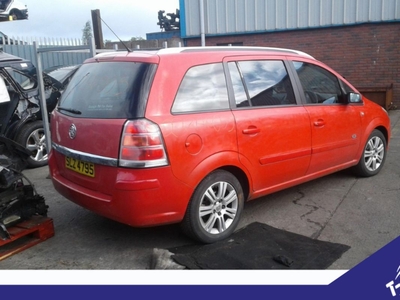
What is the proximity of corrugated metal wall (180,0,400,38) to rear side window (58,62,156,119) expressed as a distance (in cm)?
926

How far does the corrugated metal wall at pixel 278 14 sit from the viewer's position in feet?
36.9

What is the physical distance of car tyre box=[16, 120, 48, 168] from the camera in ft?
21.8

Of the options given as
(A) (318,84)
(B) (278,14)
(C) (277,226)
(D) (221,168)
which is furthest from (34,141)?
(B) (278,14)

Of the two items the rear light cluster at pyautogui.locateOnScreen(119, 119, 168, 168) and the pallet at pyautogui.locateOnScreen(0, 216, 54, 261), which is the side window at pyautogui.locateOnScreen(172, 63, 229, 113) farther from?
the pallet at pyautogui.locateOnScreen(0, 216, 54, 261)

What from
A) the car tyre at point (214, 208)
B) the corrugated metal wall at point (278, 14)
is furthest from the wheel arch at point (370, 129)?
the corrugated metal wall at point (278, 14)

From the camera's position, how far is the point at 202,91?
3707mm

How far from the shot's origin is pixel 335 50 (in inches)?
465

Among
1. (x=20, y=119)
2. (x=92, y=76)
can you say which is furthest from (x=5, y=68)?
(x=92, y=76)

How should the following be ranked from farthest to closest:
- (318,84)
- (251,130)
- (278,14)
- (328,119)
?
(278,14), (318,84), (328,119), (251,130)

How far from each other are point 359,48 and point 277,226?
8.90 meters

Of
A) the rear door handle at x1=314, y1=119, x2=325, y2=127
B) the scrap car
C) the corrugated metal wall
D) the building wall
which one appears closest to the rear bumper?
the rear door handle at x1=314, y1=119, x2=325, y2=127

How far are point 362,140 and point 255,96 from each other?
1.97 m

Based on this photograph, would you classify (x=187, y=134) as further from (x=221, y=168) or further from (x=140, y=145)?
(x=221, y=168)

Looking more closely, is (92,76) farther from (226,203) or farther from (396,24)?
(396,24)
